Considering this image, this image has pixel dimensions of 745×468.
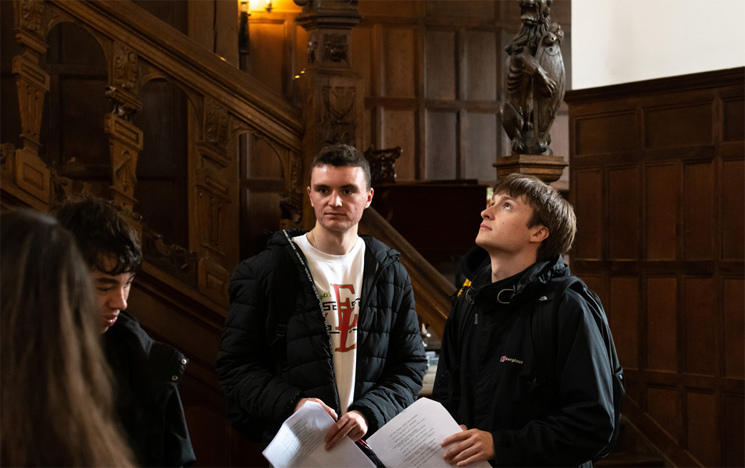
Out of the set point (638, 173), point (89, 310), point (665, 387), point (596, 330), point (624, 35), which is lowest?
point (665, 387)

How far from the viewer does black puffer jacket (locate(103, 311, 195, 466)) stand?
194 cm

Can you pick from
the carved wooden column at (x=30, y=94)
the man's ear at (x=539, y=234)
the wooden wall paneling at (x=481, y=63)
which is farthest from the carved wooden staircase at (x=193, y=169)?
the wooden wall paneling at (x=481, y=63)

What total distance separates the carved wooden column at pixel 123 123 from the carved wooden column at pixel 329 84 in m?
0.83

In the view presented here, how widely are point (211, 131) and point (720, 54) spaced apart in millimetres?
3455

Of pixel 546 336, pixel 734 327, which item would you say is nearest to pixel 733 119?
pixel 734 327

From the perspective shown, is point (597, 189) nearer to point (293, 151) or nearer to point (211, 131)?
point (293, 151)

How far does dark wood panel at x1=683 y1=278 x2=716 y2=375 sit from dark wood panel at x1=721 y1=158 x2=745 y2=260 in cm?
25

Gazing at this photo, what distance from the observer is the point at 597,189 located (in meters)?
6.13

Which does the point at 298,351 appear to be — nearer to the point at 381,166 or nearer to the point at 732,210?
the point at 732,210

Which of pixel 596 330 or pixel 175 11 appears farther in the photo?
pixel 175 11

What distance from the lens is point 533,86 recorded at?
4.67 metres

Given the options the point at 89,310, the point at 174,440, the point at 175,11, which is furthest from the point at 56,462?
the point at 175,11

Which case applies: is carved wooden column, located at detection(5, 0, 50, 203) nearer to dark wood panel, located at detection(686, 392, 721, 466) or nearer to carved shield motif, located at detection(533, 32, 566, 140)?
carved shield motif, located at detection(533, 32, 566, 140)

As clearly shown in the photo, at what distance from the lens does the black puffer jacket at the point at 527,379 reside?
214cm
